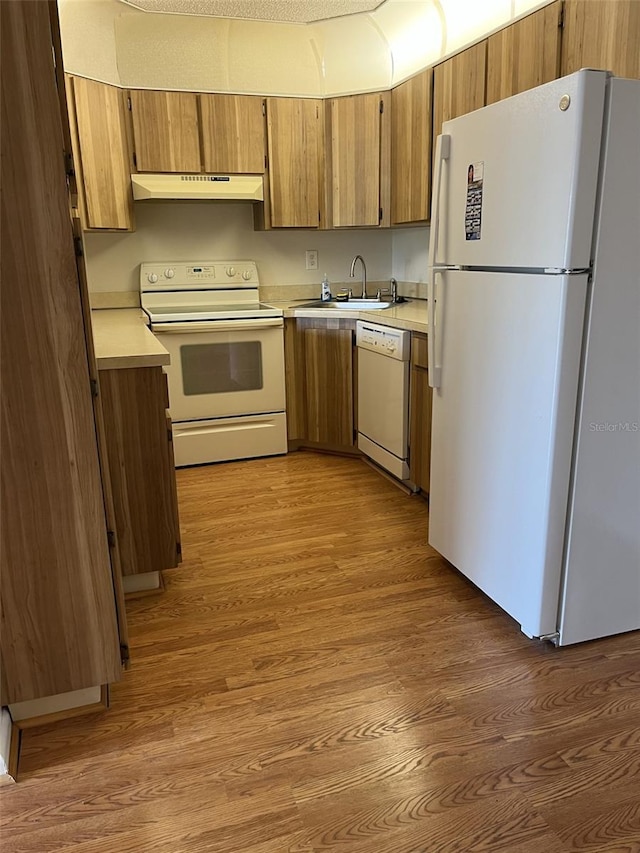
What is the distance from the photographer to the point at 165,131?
3498 millimetres

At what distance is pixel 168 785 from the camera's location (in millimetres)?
1540

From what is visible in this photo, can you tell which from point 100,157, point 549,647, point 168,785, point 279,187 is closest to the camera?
point 168,785

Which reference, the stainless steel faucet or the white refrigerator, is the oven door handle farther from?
the white refrigerator

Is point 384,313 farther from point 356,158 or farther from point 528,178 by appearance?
point 528,178

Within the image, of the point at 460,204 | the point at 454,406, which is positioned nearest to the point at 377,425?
the point at 454,406

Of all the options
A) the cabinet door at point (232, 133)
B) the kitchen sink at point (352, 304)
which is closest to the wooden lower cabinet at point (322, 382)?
the kitchen sink at point (352, 304)

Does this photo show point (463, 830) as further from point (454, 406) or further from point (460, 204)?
point (460, 204)

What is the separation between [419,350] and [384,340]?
336 millimetres

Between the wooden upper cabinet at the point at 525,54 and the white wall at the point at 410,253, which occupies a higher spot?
the wooden upper cabinet at the point at 525,54

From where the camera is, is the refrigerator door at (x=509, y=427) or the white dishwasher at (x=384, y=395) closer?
the refrigerator door at (x=509, y=427)

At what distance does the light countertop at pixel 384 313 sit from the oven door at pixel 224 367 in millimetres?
177

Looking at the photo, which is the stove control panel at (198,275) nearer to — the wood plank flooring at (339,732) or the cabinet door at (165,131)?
the cabinet door at (165,131)

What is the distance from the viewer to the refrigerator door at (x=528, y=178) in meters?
1.62

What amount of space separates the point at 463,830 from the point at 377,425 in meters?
2.29
